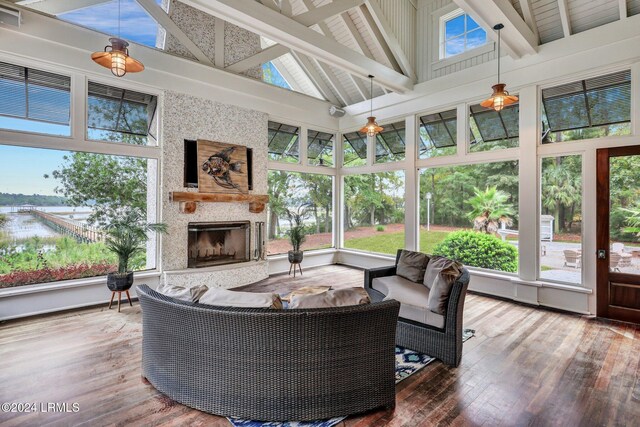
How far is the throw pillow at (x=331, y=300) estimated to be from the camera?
2252 millimetres

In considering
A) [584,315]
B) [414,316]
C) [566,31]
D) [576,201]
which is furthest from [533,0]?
[414,316]

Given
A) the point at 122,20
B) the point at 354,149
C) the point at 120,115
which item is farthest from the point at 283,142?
the point at 122,20

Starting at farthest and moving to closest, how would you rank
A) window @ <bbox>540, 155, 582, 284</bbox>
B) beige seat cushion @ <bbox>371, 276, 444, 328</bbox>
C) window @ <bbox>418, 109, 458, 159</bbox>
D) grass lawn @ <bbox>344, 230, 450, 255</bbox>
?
grass lawn @ <bbox>344, 230, 450, 255</bbox> < window @ <bbox>418, 109, 458, 159</bbox> < window @ <bbox>540, 155, 582, 284</bbox> < beige seat cushion @ <bbox>371, 276, 444, 328</bbox>

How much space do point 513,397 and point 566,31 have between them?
5.24 m

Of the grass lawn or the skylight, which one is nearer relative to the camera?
Answer: the skylight

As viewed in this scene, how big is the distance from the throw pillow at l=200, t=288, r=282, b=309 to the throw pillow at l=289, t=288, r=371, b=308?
6.1 inches

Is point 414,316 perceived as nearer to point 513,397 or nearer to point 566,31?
point 513,397

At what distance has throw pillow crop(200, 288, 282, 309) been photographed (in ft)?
7.45

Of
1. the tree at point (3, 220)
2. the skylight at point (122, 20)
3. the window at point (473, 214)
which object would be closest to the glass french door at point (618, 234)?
the window at point (473, 214)

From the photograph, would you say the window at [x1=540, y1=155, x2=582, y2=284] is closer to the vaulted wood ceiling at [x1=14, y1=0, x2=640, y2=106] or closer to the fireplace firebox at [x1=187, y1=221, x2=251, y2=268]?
the vaulted wood ceiling at [x1=14, y1=0, x2=640, y2=106]

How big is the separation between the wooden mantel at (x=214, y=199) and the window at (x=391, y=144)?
117 inches

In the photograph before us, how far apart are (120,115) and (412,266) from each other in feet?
17.2

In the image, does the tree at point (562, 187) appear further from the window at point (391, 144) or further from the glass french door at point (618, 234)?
the window at point (391, 144)

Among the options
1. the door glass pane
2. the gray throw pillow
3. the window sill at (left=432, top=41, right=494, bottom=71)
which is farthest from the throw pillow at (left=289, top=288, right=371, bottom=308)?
the window sill at (left=432, top=41, right=494, bottom=71)
